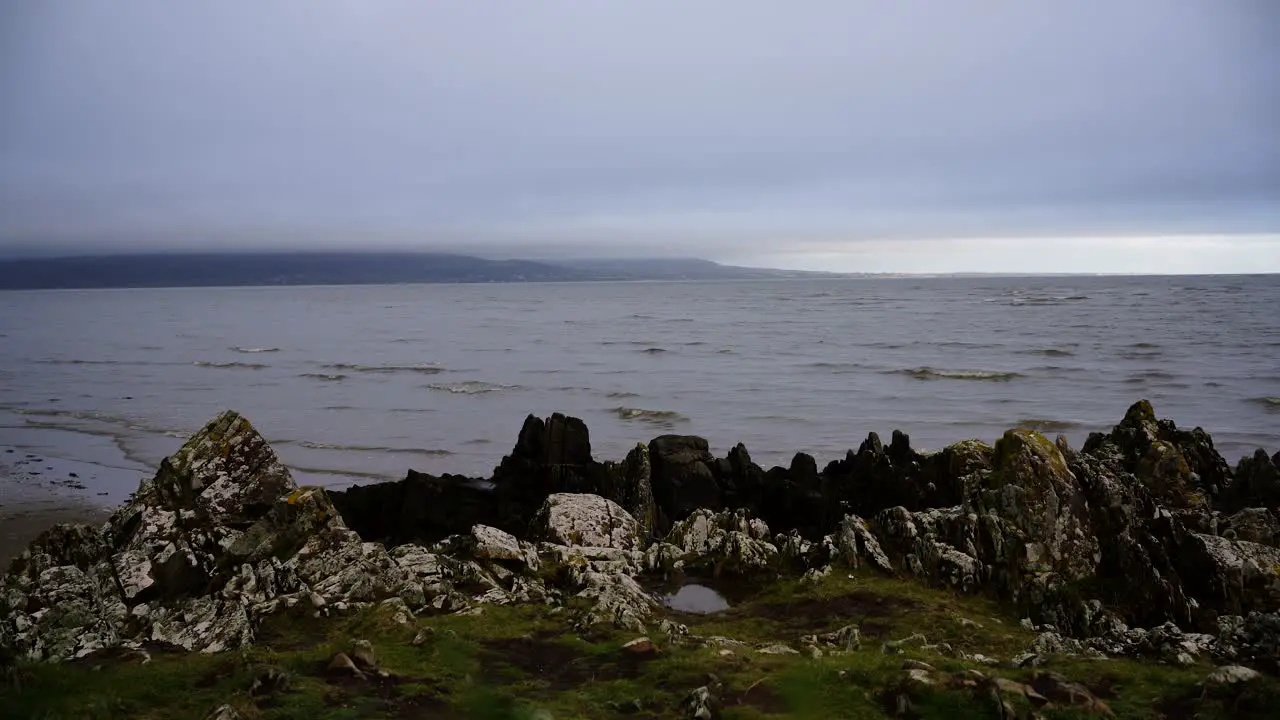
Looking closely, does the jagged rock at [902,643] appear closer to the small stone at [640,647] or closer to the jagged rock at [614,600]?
the small stone at [640,647]

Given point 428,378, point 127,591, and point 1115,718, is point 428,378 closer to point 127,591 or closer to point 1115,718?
point 127,591

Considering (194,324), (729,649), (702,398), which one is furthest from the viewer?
(194,324)

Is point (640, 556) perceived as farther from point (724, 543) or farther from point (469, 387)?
point (469, 387)

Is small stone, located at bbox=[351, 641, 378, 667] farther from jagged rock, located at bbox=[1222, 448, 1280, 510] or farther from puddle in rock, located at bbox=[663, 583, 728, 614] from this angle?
jagged rock, located at bbox=[1222, 448, 1280, 510]

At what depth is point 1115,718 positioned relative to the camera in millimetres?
6363

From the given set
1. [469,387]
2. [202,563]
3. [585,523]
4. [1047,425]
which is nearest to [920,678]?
[585,523]

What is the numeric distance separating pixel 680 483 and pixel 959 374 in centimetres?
3138

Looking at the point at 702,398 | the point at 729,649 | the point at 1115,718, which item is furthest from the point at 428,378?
the point at 1115,718

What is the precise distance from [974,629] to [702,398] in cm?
2805

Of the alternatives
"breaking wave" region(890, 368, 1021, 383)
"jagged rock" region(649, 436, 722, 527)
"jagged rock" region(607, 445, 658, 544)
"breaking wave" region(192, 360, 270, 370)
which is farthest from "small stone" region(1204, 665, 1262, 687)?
"breaking wave" region(192, 360, 270, 370)

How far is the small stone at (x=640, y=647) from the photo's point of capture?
8.33m

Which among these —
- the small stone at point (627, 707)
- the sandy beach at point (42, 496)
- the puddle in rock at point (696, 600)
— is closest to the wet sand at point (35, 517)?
the sandy beach at point (42, 496)

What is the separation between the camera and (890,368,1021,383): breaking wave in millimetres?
42281

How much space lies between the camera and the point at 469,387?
4188 cm
